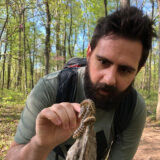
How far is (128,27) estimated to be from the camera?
1776 mm

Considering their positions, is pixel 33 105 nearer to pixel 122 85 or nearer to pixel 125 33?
pixel 122 85

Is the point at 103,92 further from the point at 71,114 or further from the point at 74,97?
the point at 71,114

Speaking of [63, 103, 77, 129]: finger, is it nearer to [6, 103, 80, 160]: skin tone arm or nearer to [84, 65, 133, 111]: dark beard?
[6, 103, 80, 160]: skin tone arm

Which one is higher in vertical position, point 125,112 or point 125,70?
point 125,70

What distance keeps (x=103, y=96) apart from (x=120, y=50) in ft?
1.83

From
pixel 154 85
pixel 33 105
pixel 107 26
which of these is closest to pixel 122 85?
pixel 107 26

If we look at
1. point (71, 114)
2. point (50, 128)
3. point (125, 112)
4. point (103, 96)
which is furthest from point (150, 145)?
point (71, 114)

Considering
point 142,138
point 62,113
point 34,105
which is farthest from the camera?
point 142,138

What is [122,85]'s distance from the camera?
176 cm

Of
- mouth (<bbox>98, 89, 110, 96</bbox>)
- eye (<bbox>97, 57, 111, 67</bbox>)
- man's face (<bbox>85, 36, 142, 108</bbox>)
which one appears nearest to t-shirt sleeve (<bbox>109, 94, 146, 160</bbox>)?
man's face (<bbox>85, 36, 142, 108</bbox>)

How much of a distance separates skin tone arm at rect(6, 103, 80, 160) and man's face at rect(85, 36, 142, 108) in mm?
523

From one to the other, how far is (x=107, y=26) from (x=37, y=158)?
67.0 inches

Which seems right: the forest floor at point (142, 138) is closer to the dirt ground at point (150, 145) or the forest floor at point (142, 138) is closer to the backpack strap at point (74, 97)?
the dirt ground at point (150, 145)

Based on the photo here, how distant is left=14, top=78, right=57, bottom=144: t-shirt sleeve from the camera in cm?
175
